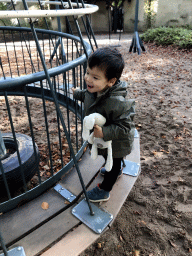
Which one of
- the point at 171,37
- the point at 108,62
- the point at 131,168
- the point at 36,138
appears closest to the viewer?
the point at 108,62

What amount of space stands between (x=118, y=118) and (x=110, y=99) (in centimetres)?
14

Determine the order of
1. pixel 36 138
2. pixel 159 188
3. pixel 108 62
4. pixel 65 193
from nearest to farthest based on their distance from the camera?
pixel 108 62 → pixel 65 193 → pixel 159 188 → pixel 36 138

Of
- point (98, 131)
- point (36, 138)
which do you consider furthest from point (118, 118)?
point (36, 138)

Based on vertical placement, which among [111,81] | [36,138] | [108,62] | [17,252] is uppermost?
[108,62]

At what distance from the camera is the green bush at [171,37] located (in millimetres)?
9694

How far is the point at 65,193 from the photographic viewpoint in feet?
6.31

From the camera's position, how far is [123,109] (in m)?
1.44

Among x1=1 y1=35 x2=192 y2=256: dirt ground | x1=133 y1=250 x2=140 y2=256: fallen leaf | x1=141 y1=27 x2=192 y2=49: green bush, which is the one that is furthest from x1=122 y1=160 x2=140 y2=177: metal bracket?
x1=141 y1=27 x2=192 y2=49: green bush

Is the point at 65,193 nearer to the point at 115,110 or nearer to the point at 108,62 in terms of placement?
the point at 115,110

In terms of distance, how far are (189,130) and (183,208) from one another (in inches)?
Result: 68.0

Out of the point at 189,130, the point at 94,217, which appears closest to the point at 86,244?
the point at 94,217

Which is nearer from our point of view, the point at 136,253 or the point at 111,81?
the point at 111,81

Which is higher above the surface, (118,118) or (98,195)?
(118,118)

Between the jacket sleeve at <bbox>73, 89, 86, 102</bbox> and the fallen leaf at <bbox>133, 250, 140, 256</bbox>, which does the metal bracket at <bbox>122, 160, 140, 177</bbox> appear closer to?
the fallen leaf at <bbox>133, 250, 140, 256</bbox>
